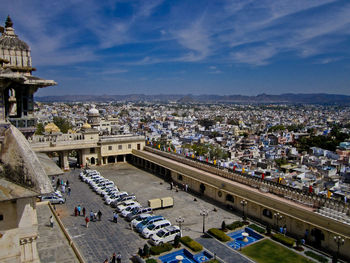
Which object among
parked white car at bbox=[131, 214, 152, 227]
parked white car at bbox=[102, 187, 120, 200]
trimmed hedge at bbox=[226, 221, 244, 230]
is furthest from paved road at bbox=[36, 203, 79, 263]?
trimmed hedge at bbox=[226, 221, 244, 230]

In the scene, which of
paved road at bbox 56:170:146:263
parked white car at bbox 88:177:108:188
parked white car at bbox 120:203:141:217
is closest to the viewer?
paved road at bbox 56:170:146:263

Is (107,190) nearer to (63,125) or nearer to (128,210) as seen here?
(128,210)

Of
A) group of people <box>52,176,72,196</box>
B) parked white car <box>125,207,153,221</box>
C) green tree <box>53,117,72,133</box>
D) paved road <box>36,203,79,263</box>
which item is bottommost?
group of people <box>52,176,72,196</box>

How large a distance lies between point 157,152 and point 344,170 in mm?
29177

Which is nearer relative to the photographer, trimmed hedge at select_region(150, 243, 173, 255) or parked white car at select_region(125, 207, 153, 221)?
trimmed hedge at select_region(150, 243, 173, 255)

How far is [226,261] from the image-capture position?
56.7 feet

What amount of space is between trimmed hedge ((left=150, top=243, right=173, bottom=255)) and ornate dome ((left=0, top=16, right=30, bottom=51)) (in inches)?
565

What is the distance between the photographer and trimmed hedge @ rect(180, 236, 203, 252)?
1837 centimetres

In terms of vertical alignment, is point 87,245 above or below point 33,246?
below

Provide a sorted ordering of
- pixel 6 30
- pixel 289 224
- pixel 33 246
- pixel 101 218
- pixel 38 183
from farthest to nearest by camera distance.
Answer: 1. pixel 101 218
2. pixel 289 224
3. pixel 6 30
4. pixel 33 246
5. pixel 38 183

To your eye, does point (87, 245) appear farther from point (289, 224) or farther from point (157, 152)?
point (157, 152)

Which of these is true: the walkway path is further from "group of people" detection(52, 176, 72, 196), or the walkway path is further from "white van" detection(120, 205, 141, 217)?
"group of people" detection(52, 176, 72, 196)

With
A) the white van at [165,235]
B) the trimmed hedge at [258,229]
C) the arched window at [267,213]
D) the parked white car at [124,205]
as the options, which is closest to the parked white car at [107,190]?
the parked white car at [124,205]

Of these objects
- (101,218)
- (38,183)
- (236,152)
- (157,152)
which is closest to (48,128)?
(157,152)
